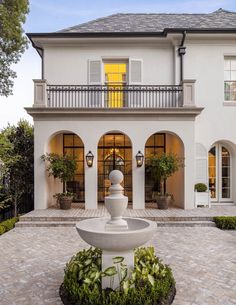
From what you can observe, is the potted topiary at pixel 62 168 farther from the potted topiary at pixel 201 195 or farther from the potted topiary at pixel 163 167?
the potted topiary at pixel 201 195

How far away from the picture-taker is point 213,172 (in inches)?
521

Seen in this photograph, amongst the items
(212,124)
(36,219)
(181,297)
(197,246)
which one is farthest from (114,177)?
(212,124)

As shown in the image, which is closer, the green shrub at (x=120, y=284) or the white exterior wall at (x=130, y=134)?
the green shrub at (x=120, y=284)

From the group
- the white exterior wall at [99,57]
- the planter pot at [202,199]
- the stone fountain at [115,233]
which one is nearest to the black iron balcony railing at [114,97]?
the white exterior wall at [99,57]

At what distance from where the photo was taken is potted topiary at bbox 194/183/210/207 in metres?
11.9

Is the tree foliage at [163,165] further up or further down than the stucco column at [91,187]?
further up

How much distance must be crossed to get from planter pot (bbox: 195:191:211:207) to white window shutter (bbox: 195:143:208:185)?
67 centimetres

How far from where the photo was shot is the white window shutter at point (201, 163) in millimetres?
12312

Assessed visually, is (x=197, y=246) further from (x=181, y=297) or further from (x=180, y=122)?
(x=180, y=122)

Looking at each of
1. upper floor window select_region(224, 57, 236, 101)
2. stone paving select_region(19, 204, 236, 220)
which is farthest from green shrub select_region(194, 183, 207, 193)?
upper floor window select_region(224, 57, 236, 101)

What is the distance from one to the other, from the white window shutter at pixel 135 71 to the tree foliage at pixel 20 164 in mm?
5319

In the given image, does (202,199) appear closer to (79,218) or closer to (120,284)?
(79,218)

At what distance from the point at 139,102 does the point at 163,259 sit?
7767 millimetres

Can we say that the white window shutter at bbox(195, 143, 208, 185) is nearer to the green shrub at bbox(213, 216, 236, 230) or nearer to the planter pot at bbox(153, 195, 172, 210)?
the planter pot at bbox(153, 195, 172, 210)
